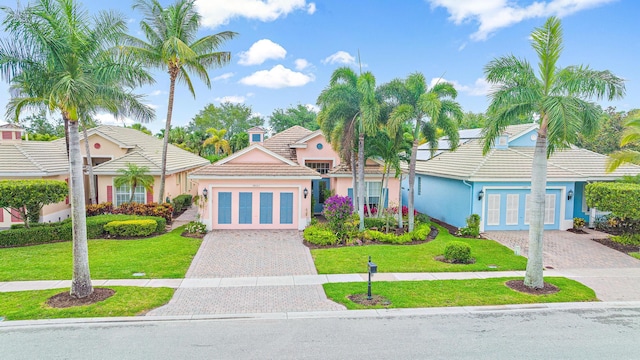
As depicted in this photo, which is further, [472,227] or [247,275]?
[472,227]

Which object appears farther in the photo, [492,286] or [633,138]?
[633,138]

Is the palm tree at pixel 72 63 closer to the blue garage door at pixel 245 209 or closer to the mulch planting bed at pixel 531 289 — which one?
the blue garage door at pixel 245 209

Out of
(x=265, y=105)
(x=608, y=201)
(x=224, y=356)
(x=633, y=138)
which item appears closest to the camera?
(x=224, y=356)

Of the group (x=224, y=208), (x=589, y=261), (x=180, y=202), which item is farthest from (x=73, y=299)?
(x=589, y=261)

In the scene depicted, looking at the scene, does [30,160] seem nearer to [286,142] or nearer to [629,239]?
[286,142]

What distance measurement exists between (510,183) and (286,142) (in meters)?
13.4

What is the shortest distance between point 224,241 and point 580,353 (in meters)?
13.4

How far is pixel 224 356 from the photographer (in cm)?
747

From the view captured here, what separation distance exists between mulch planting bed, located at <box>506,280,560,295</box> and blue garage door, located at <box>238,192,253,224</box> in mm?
12161

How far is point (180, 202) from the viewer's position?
24672 mm

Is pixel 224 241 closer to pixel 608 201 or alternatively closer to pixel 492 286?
pixel 492 286

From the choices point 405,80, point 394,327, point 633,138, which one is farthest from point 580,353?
point 405,80

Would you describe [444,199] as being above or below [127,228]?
above

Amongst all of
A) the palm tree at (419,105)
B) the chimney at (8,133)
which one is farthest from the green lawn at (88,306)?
the chimney at (8,133)
